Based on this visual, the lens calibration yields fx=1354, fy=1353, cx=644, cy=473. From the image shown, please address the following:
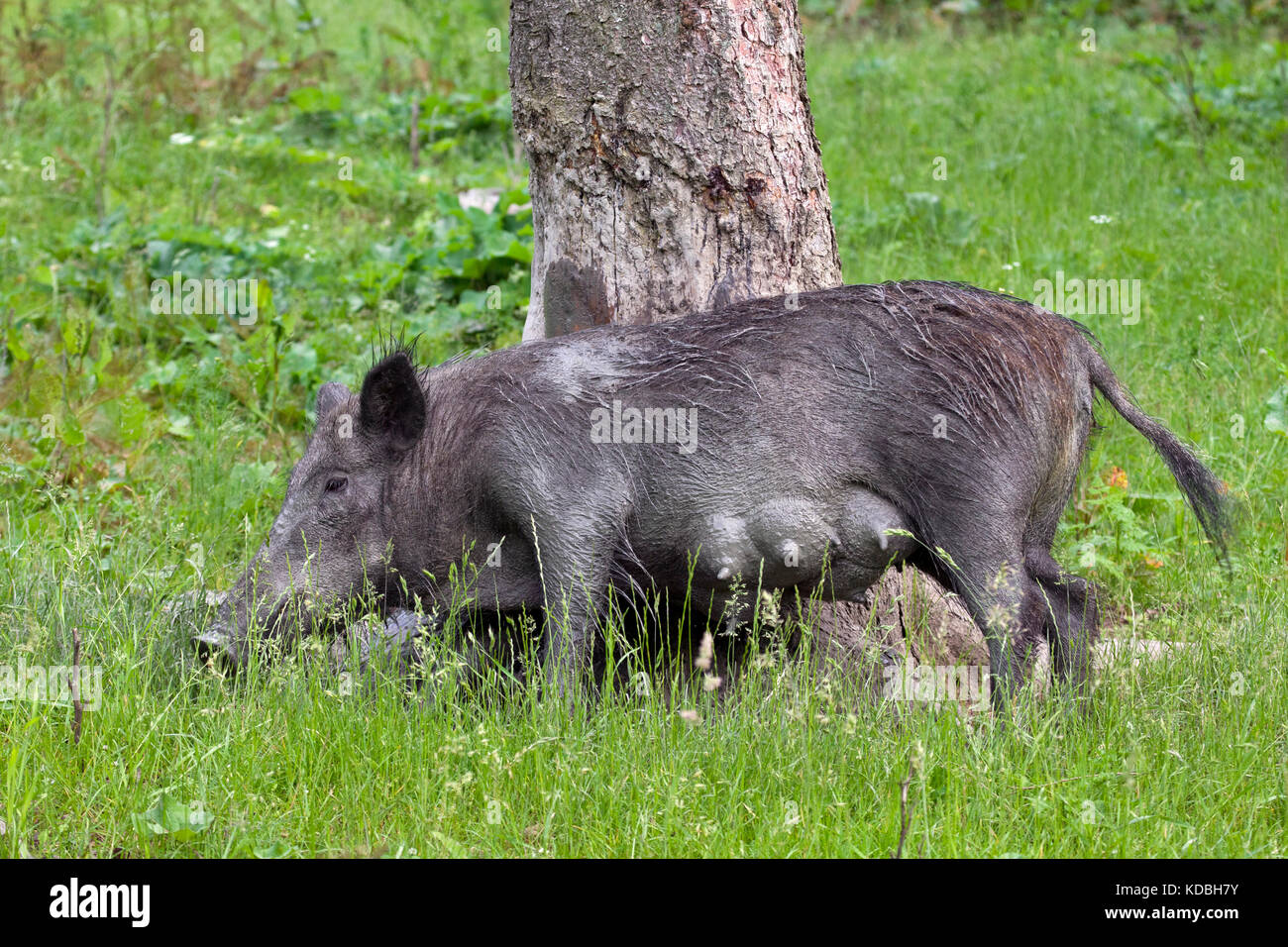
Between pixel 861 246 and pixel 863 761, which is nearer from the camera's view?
pixel 863 761

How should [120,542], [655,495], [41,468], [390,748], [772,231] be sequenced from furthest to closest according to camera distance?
[41,468] < [120,542] < [772,231] < [655,495] < [390,748]

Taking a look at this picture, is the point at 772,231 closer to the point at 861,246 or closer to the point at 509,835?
the point at 509,835

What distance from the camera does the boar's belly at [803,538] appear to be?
394 cm

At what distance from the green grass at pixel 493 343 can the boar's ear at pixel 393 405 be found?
833 millimetres

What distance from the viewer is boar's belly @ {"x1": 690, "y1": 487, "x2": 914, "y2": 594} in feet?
12.9

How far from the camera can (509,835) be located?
10.8 feet

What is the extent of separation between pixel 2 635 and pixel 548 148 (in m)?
2.41

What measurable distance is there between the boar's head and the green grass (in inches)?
10.2

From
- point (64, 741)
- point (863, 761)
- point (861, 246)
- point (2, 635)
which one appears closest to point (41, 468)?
point (2, 635)

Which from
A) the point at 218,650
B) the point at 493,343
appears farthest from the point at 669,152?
the point at 493,343

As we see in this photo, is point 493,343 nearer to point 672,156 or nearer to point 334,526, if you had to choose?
point 672,156

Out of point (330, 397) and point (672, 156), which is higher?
point (672, 156)

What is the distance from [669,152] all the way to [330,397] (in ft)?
4.61

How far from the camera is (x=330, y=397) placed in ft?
14.7
